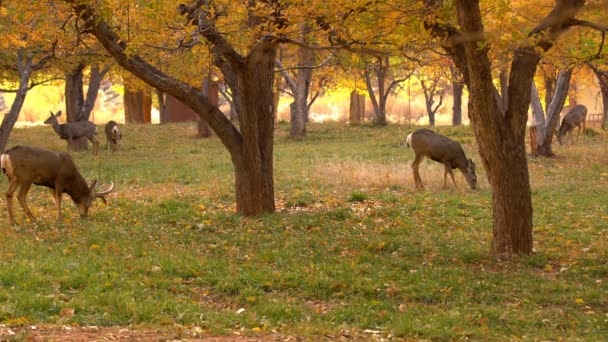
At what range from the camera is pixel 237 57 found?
1509cm

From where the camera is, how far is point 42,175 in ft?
51.8

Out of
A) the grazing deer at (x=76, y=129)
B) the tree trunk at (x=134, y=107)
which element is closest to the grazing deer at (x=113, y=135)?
the grazing deer at (x=76, y=129)

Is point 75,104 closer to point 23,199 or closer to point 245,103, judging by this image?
point 23,199

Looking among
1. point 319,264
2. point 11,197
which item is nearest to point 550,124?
point 319,264

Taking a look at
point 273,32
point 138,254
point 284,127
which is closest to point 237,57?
point 273,32

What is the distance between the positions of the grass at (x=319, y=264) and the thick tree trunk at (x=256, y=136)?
0.43 m

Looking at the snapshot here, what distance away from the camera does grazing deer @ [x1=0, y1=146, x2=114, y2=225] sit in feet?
50.1

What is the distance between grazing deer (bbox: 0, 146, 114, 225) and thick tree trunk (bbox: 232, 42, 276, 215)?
306cm

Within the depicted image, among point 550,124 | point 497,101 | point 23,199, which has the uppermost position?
point 497,101

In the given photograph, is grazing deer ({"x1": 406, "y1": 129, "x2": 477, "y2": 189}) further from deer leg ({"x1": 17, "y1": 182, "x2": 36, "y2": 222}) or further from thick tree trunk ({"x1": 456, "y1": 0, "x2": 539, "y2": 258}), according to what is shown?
deer leg ({"x1": 17, "y1": 182, "x2": 36, "y2": 222})

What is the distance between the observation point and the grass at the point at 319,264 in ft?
29.7

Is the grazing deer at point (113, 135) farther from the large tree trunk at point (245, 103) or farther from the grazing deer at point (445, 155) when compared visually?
the large tree trunk at point (245, 103)

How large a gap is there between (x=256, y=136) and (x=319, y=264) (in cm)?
440

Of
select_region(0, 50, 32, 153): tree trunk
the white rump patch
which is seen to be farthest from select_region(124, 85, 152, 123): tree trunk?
the white rump patch
